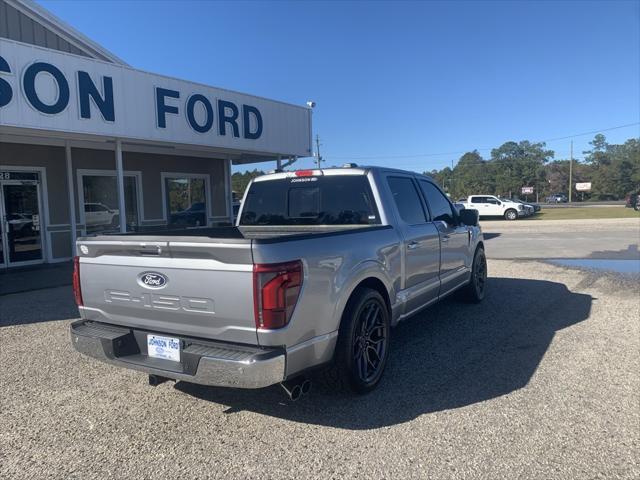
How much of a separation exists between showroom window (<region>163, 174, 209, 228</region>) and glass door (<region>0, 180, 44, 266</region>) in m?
3.56

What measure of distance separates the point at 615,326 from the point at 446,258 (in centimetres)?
231

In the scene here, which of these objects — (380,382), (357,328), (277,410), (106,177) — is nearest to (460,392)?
(380,382)

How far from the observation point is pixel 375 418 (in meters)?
3.52

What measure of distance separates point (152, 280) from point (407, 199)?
2.86 m

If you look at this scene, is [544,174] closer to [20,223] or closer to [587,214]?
[587,214]

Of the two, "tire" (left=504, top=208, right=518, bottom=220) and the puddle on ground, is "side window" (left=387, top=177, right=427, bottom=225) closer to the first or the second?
the puddle on ground

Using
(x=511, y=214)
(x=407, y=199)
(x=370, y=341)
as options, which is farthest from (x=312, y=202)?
(x=511, y=214)

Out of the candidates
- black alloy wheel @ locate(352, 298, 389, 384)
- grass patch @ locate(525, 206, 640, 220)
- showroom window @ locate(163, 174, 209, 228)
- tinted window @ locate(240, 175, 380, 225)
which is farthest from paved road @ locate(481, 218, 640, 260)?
black alloy wheel @ locate(352, 298, 389, 384)

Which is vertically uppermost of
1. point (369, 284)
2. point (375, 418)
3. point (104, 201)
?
point (104, 201)

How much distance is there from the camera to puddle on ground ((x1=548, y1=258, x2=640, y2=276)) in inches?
392

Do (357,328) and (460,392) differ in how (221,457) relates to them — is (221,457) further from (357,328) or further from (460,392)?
(460,392)

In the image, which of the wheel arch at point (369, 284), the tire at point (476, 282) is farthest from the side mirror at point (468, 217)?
the wheel arch at point (369, 284)

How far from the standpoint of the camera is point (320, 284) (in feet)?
10.7

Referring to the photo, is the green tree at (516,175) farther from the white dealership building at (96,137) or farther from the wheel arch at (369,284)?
the wheel arch at (369,284)
